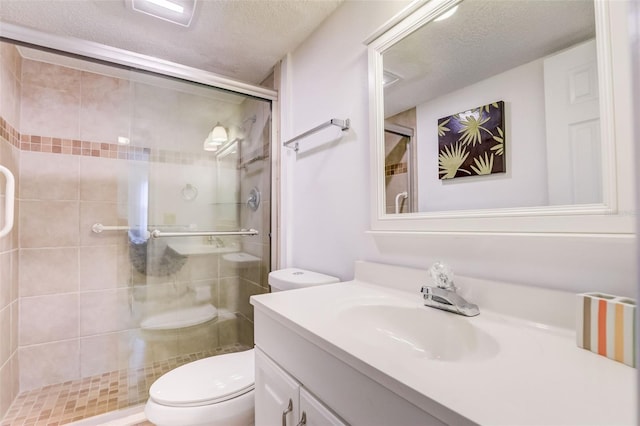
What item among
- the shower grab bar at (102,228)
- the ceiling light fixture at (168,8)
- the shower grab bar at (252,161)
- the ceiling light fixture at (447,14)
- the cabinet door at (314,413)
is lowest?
the cabinet door at (314,413)

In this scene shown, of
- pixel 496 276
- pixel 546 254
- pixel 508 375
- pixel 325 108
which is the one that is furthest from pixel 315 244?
pixel 508 375

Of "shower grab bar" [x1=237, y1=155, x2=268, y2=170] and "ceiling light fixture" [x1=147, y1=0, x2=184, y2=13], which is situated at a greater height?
"ceiling light fixture" [x1=147, y1=0, x2=184, y2=13]

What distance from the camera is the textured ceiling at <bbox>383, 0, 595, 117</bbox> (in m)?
0.70

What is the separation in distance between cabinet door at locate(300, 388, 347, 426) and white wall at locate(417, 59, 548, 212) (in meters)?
0.68

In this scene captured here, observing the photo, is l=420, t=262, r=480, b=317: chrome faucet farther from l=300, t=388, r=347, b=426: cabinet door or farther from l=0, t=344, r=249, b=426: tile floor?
l=0, t=344, r=249, b=426: tile floor

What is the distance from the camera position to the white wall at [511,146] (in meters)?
0.74

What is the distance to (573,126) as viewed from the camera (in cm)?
68

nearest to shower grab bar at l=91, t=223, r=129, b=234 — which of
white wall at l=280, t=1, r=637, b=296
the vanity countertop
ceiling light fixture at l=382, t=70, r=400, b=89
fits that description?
white wall at l=280, t=1, r=637, b=296

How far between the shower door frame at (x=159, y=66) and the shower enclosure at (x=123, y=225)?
0.17 ft

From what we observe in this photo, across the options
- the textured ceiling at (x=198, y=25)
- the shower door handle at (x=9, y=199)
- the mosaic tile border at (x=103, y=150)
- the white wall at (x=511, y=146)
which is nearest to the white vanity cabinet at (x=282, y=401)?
the white wall at (x=511, y=146)

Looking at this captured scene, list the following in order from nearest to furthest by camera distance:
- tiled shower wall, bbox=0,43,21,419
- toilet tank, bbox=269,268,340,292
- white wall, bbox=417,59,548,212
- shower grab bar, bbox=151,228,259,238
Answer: white wall, bbox=417,59,548,212, toilet tank, bbox=269,268,340,292, tiled shower wall, bbox=0,43,21,419, shower grab bar, bbox=151,228,259,238

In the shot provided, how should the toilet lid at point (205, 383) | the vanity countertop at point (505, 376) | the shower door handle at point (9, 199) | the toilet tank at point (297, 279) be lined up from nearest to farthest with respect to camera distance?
the vanity countertop at point (505, 376)
the toilet lid at point (205, 383)
the shower door handle at point (9, 199)
the toilet tank at point (297, 279)

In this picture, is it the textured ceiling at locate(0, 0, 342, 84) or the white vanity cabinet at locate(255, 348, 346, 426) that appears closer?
the white vanity cabinet at locate(255, 348, 346, 426)

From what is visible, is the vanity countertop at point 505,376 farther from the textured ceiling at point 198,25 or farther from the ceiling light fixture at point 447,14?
the textured ceiling at point 198,25
